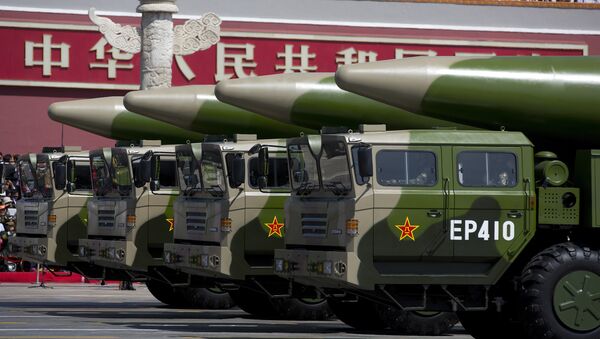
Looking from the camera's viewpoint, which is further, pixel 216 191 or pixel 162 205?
pixel 162 205

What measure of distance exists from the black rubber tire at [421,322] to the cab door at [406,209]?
1758mm

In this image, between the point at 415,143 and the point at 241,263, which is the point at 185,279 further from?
the point at 415,143

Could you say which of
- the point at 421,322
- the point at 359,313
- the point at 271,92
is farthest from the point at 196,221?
the point at 421,322

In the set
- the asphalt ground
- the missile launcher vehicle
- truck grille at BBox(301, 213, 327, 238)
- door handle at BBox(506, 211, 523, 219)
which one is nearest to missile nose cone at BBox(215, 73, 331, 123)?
the asphalt ground

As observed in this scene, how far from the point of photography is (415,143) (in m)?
16.9

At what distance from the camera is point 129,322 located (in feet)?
69.9

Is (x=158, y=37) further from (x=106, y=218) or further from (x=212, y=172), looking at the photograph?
(x=212, y=172)

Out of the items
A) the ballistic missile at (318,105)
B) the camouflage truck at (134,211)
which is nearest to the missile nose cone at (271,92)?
the ballistic missile at (318,105)

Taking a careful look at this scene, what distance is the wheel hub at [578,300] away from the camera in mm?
16500

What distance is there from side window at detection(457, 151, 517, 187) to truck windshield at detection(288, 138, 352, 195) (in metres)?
1.25

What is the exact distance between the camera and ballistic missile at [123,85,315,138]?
78.5 feet

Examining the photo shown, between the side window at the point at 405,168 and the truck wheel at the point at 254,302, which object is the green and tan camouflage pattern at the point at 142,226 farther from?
the side window at the point at 405,168

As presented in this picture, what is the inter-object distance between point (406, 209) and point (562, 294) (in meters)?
1.85

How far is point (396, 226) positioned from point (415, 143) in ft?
2.97
